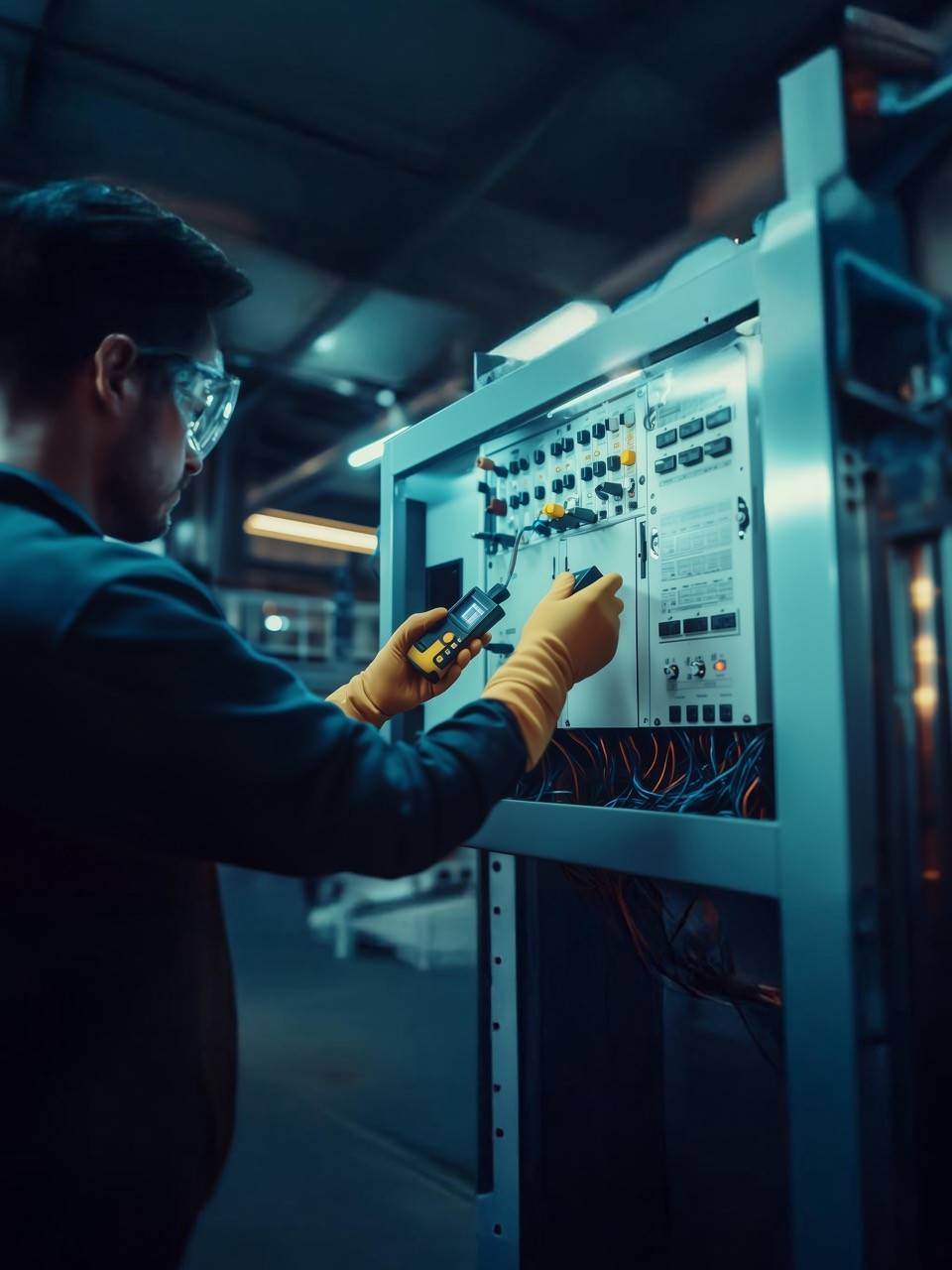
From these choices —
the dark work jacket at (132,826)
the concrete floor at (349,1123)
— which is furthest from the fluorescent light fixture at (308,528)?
the dark work jacket at (132,826)

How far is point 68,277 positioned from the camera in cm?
88

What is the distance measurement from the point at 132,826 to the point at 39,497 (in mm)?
306

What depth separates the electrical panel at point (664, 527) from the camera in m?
0.93

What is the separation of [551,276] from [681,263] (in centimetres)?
211

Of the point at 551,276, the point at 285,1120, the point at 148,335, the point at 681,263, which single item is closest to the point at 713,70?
the point at 551,276

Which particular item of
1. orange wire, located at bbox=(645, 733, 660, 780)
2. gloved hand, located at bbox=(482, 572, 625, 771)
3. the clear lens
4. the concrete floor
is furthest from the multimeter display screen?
the concrete floor

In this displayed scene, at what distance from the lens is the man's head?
871mm

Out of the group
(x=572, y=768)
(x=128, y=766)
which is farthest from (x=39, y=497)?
(x=572, y=768)

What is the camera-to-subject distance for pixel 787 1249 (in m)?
1.22

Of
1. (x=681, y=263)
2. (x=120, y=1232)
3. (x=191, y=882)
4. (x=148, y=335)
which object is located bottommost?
(x=120, y=1232)

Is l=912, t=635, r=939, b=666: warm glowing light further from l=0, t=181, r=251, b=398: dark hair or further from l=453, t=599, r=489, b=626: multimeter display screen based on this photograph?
l=0, t=181, r=251, b=398: dark hair

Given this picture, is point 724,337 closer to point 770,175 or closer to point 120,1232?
point 120,1232

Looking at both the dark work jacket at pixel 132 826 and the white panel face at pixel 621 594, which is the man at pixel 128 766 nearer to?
the dark work jacket at pixel 132 826

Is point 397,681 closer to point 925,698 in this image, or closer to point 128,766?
point 128,766
